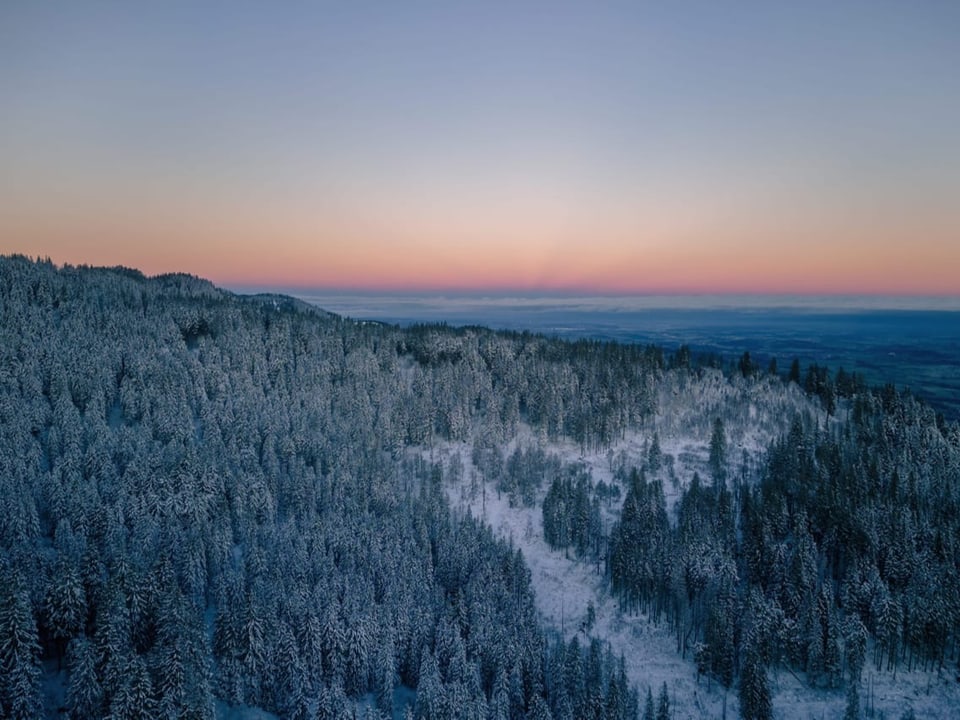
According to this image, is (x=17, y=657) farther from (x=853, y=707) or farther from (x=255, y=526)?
(x=853, y=707)

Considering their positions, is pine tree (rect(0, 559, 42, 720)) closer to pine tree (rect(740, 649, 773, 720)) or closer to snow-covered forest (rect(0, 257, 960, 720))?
snow-covered forest (rect(0, 257, 960, 720))

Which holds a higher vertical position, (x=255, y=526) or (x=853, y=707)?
(x=255, y=526)

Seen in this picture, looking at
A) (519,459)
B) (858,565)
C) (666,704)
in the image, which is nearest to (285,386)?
(519,459)

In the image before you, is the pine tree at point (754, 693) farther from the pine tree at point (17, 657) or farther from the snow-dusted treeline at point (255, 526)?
the pine tree at point (17, 657)

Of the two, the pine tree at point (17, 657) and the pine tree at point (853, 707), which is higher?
the pine tree at point (17, 657)

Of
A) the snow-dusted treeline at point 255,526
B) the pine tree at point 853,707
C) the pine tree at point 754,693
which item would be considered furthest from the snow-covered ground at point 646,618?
the snow-dusted treeline at point 255,526

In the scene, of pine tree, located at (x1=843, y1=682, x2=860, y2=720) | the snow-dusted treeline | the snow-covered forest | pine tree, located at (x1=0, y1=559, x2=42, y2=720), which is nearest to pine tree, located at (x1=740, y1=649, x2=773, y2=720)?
the snow-covered forest

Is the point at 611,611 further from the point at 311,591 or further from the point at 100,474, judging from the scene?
the point at 100,474

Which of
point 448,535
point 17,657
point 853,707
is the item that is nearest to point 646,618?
point 853,707
